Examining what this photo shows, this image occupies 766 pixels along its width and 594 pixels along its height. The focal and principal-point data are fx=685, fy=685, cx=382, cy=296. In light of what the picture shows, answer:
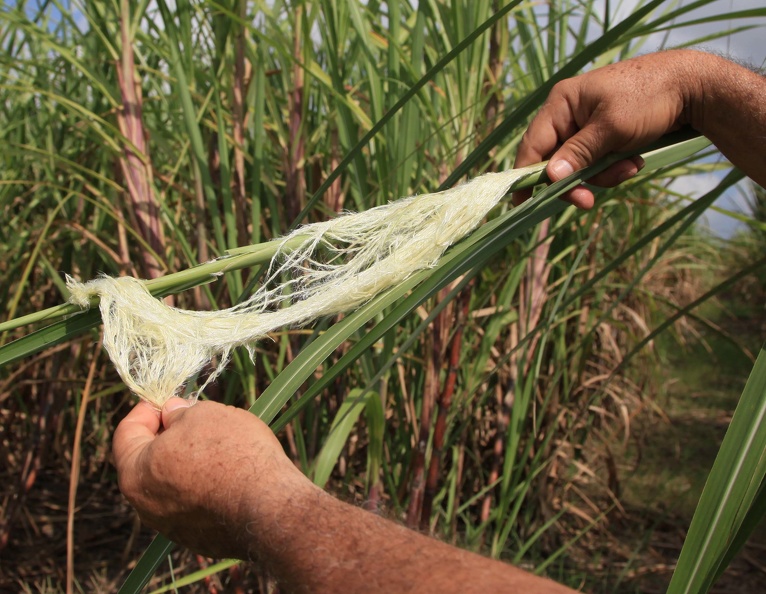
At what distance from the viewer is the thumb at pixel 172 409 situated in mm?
615

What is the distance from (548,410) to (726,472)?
1385 mm

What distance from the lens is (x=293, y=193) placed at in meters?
1.30

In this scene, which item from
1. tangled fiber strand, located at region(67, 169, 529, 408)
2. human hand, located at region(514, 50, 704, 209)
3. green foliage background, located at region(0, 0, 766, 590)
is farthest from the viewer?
green foliage background, located at region(0, 0, 766, 590)

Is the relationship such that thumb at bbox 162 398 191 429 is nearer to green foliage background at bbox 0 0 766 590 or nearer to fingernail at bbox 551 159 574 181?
green foliage background at bbox 0 0 766 590

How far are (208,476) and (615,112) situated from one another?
0.54 m

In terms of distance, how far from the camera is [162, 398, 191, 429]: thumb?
0.61 meters

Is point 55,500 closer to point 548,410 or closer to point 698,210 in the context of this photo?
point 548,410

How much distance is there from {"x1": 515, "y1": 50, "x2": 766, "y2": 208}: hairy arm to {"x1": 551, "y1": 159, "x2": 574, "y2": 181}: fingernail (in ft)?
0.05

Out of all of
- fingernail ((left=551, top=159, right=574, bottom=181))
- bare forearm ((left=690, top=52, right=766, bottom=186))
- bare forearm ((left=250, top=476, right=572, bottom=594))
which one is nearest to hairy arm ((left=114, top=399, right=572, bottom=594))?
bare forearm ((left=250, top=476, right=572, bottom=594))

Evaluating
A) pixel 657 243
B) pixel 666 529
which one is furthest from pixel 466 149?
pixel 657 243

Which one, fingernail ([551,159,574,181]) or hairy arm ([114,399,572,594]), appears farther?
fingernail ([551,159,574,181])

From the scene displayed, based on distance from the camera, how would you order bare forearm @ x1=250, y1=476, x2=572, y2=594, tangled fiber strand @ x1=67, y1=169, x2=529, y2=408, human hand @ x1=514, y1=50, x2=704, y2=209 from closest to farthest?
bare forearm @ x1=250, y1=476, x2=572, y2=594 → tangled fiber strand @ x1=67, y1=169, x2=529, y2=408 → human hand @ x1=514, y1=50, x2=704, y2=209

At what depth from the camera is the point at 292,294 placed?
57 centimetres

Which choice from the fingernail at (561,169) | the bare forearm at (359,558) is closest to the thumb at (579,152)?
the fingernail at (561,169)
